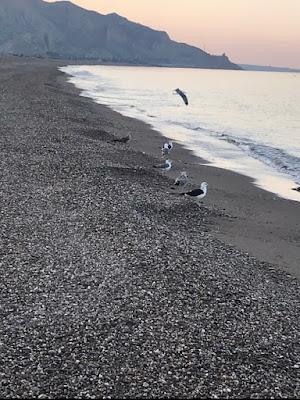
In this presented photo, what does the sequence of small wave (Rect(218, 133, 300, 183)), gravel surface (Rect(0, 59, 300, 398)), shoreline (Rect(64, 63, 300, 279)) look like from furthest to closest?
1. small wave (Rect(218, 133, 300, 183))
2. shoreline (Rect(64, 63, 300, 279))
3. gravel surface (Rect(0, 59, 300, 398))

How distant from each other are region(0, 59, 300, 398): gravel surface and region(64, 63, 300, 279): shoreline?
0.66m

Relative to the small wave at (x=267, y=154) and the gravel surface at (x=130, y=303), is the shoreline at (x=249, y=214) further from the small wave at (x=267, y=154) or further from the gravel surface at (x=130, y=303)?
the small wave at (x=267, y=154)

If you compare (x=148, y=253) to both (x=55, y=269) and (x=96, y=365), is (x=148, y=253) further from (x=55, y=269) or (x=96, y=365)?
(x=96, y=365)

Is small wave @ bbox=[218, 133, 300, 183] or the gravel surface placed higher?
the gravel surface

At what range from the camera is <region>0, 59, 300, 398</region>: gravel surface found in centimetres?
664

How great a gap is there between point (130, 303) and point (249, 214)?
8146 millimetres

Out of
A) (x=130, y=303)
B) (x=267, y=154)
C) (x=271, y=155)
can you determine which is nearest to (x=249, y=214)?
(x=130, y=303)

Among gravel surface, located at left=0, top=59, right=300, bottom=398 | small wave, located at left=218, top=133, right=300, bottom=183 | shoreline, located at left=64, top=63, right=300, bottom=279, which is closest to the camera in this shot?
gravel surface, located at left=0, top=59, right=300, bottom=398

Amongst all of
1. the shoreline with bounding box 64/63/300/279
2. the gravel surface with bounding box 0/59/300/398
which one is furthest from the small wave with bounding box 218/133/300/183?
the gravel surface with bounding box 0/59/300/398

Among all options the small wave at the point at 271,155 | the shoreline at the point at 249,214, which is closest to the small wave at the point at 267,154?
the small wave at the point at 271,155

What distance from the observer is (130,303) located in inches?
335

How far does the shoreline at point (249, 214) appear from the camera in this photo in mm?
12602

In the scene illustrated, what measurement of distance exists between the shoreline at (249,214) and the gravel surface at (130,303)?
66cm

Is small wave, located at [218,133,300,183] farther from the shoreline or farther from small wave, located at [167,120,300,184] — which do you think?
the shoreline
